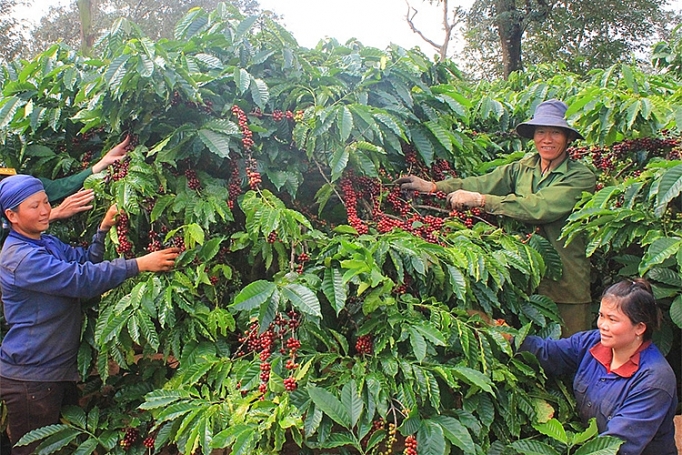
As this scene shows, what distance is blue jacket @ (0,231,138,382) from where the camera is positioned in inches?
79.0

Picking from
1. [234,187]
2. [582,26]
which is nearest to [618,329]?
[234,187]

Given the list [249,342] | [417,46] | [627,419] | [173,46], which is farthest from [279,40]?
[627,419]

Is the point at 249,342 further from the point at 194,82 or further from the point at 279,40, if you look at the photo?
the point at 279,40

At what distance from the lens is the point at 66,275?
2000 mm

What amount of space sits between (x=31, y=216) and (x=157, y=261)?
1.61 feet

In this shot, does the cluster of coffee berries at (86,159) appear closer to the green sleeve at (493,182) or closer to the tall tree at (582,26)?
the green sleeve at (493,182)

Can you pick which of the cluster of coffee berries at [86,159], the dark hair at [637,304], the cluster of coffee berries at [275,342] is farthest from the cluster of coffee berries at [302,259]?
the cluster of coffee berries at [86,159]

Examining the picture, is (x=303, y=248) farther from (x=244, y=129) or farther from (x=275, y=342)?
(x=244, y=129)

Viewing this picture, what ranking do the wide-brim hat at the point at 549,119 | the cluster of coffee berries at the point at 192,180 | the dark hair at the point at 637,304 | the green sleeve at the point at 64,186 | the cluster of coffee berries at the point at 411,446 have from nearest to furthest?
the cluster of coffee berries at the point at 411,446 → the dark hair at the point at 637,304 → the cluster of coffee berries at the point at 192,180 → the green sleeve at the point at 64,186 → the wide-brim hat at the point at 549,119

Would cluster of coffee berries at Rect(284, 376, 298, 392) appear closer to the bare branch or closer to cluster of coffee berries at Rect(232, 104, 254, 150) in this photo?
cluster of coffee berries at Rect(232, 104, 254, 150)

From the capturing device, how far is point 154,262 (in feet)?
6.73

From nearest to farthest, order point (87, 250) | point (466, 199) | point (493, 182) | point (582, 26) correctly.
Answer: point (87, 250)
point (466, 199)
point (493, 182)
point (582, 26)

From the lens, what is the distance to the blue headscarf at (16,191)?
2043mm

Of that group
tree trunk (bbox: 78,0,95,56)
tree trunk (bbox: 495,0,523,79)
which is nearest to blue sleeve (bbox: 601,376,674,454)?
tree trunk (bbox: 78,0,95,56)
